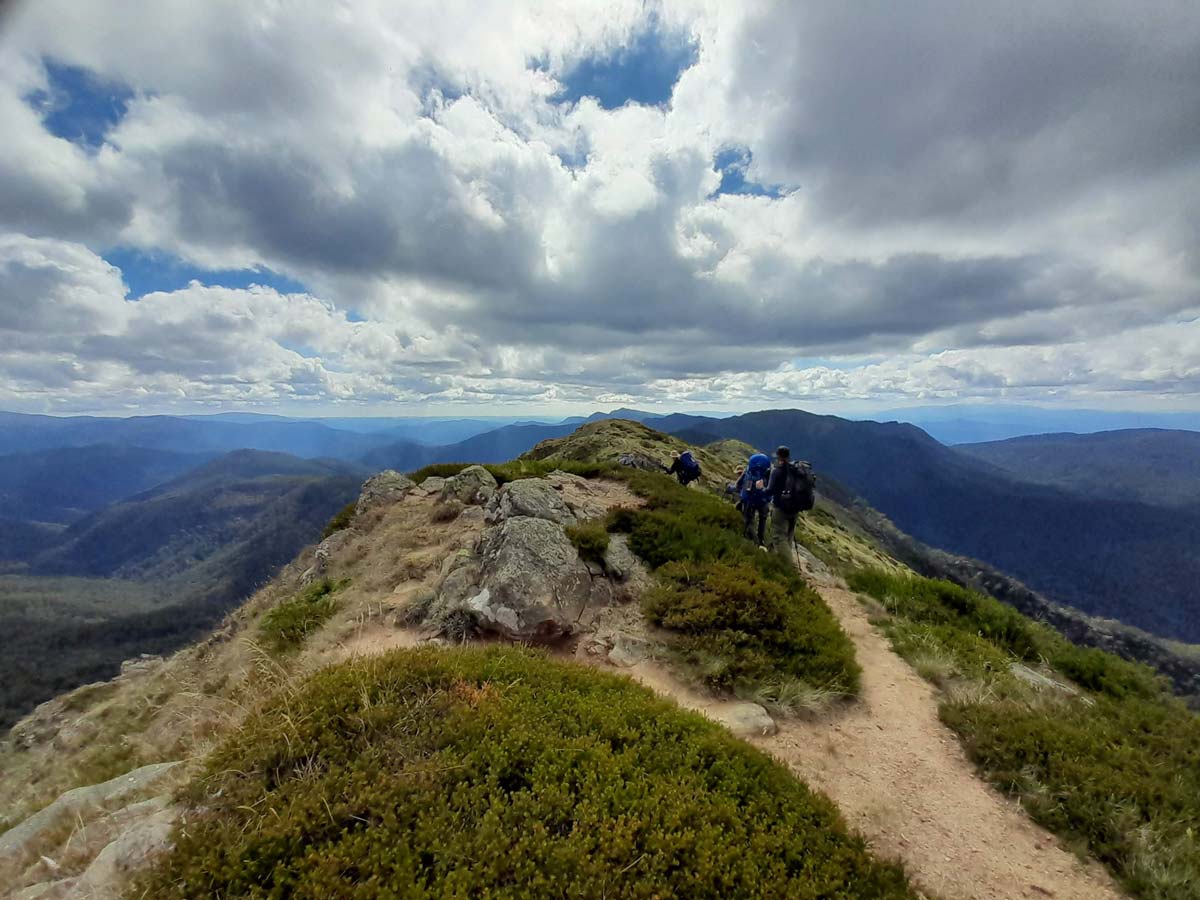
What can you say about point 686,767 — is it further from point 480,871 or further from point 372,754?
point 372,754

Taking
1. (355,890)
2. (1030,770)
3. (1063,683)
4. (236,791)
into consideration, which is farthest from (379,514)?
(1063,683)

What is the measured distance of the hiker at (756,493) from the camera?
1625 centimetres

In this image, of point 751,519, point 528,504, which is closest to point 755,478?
point 751,519

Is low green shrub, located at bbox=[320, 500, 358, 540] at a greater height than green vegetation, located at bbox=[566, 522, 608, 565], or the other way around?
green vegetation, located at bbox=[566, 522, 608, 565]

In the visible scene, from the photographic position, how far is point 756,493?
16.3m

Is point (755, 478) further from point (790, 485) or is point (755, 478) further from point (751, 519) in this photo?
point (751, 519)

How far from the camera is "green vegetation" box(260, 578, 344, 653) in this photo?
12.5 m

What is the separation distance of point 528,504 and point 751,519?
7487 millimetres

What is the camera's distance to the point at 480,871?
4473 mm

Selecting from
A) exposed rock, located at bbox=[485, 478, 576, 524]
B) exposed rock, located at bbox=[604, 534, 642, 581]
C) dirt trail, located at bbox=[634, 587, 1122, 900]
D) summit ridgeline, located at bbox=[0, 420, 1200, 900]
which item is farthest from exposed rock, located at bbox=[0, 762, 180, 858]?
exposed rock, located at bbox=[485, 478, 576, 524]

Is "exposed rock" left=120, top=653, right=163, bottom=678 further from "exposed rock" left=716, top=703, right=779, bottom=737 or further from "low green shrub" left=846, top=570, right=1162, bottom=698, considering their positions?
"low green shrub" left=846, top=570, right=1162, bottom=698

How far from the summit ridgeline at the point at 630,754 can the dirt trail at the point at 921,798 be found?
40mm

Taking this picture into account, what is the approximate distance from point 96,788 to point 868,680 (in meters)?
13.0

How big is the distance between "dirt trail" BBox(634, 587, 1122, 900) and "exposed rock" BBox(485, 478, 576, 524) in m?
6.53
